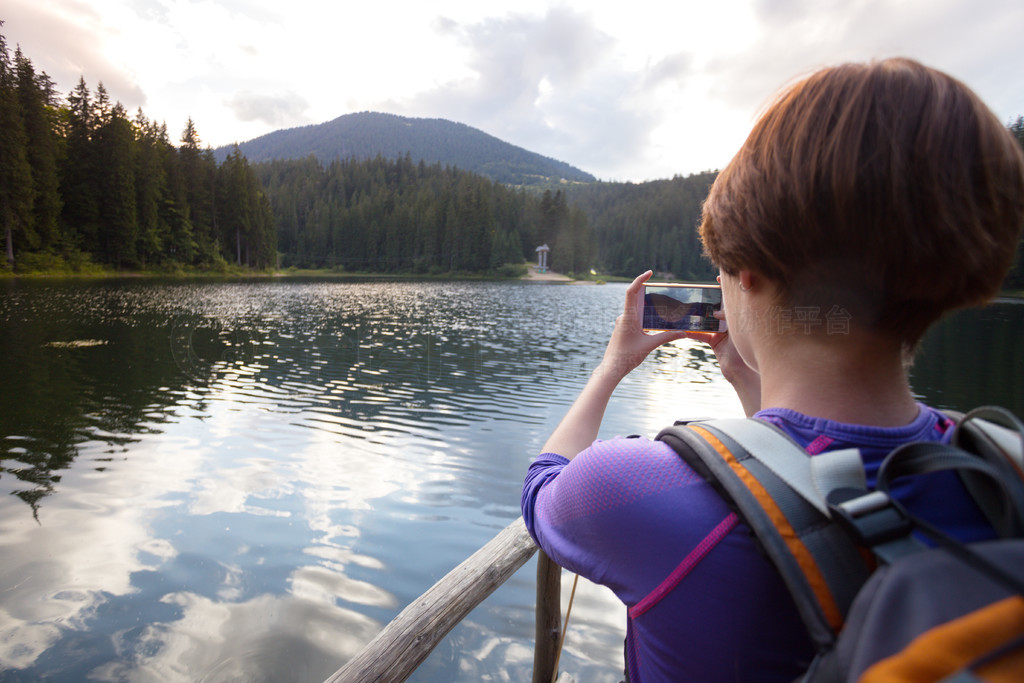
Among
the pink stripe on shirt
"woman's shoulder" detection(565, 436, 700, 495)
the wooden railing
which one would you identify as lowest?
the wooden railing

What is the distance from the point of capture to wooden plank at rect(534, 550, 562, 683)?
297 cm

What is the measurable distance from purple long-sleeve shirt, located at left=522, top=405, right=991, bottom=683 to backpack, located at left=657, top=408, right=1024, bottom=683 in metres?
0.04

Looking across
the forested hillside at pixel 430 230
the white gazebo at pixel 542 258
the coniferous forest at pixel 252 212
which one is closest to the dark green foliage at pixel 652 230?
the coniferous forest at pixel 252 212

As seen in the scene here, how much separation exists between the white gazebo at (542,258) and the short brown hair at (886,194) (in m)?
86.8

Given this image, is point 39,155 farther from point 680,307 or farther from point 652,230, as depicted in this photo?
point 652,230

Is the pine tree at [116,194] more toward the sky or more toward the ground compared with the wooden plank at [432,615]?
more toward the sky

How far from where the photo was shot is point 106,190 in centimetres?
5119

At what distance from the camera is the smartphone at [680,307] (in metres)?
1.69

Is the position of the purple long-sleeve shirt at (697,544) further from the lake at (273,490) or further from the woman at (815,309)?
the lake at (273,490)

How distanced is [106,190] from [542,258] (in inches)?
2244

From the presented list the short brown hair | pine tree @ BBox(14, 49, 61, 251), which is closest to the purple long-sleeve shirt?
the short brown hair

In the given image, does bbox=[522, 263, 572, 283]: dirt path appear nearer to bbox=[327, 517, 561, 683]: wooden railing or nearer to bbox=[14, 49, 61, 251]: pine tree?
bbox=[14, 49, 61, 251]: pine tree

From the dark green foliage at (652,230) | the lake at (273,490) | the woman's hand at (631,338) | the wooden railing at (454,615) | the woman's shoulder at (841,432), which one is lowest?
the lake at (273,490)

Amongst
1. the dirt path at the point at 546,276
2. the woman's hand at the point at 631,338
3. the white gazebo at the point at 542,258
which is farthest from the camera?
the white gazebo at the point at 542,258
